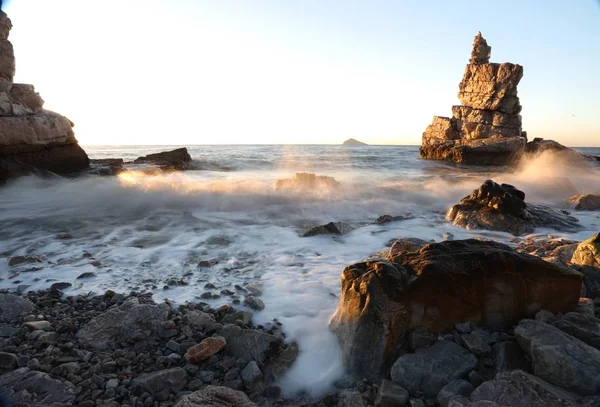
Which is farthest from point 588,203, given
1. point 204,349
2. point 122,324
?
point 122,324

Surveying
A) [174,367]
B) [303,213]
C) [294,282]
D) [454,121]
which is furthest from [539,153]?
[174,367]

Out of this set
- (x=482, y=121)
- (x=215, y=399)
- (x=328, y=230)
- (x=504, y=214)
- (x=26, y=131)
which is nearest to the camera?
(x=215, y=399)

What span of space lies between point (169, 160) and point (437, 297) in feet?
71.0

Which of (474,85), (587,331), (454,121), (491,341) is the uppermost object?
(474,85)

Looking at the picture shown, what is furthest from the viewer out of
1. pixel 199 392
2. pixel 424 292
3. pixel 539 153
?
pixel 539 153

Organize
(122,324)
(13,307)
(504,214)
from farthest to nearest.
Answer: (504,214) < (13,307) < (122,324)

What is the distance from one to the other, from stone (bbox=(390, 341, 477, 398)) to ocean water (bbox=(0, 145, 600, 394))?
1.63ft

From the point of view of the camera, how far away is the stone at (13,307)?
313 cm

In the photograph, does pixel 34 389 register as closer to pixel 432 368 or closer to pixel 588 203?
pixel 432 368

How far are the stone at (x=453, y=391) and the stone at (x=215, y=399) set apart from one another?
1199 millimetres

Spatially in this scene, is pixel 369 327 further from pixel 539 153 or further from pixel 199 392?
pixel 539 153

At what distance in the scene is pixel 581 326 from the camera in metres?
2.52

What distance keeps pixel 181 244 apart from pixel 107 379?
12.0ft

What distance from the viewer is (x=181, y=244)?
595 centimetres
